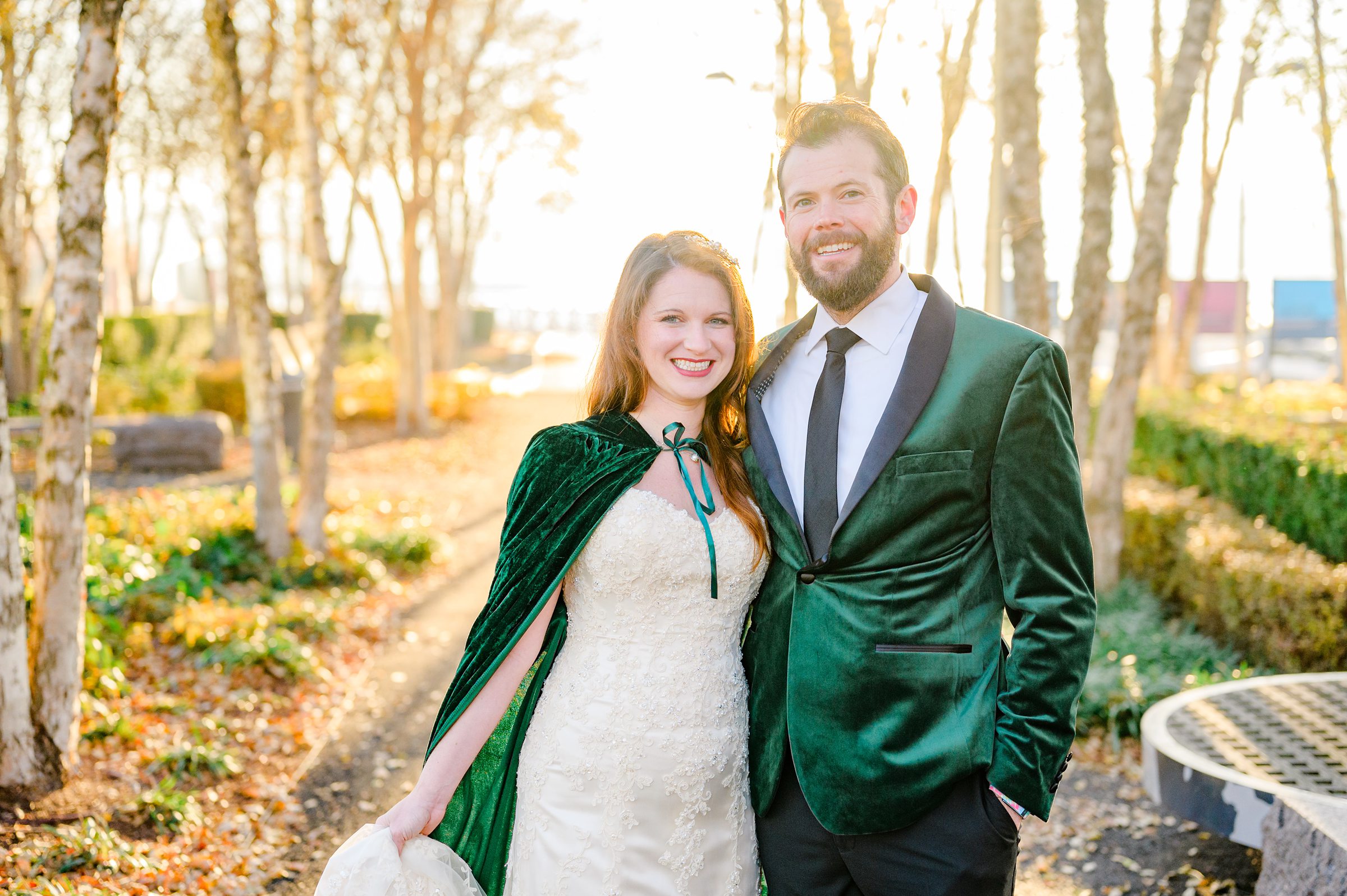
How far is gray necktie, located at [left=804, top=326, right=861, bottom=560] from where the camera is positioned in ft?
7.15

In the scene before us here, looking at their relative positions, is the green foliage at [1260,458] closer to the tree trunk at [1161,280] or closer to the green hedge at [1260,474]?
the green hedge at [1260,474]

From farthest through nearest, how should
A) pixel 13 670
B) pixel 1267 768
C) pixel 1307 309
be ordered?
pixel 1307 309 < pixel 1267 768 < pixel 13 670

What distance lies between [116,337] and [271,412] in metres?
12.7

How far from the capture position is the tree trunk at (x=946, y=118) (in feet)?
30.2

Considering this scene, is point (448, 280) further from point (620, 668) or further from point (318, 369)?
point (620, 668)

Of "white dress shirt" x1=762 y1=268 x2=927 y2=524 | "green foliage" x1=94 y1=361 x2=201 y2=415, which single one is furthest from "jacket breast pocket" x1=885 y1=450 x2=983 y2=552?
"green foliage" x1=94 y1=361 x2=201 y2=415

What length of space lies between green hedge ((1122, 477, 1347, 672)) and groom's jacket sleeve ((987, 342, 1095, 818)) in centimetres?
363

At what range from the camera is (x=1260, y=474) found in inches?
270

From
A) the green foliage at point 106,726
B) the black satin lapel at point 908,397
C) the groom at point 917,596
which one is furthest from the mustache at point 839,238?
the green foliage at point 106,726

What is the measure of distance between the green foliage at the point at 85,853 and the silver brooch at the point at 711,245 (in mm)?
2687

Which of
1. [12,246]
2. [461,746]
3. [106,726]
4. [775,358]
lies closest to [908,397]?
[775,358]

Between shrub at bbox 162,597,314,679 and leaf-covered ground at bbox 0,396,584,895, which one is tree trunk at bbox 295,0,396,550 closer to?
leaf-covered ground at bbox 0,396,584,895

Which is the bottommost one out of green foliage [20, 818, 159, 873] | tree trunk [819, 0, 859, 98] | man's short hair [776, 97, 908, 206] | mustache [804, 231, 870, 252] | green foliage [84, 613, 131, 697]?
green foliage [20, 818, 159, 873]

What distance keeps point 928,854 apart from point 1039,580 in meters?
0.62
